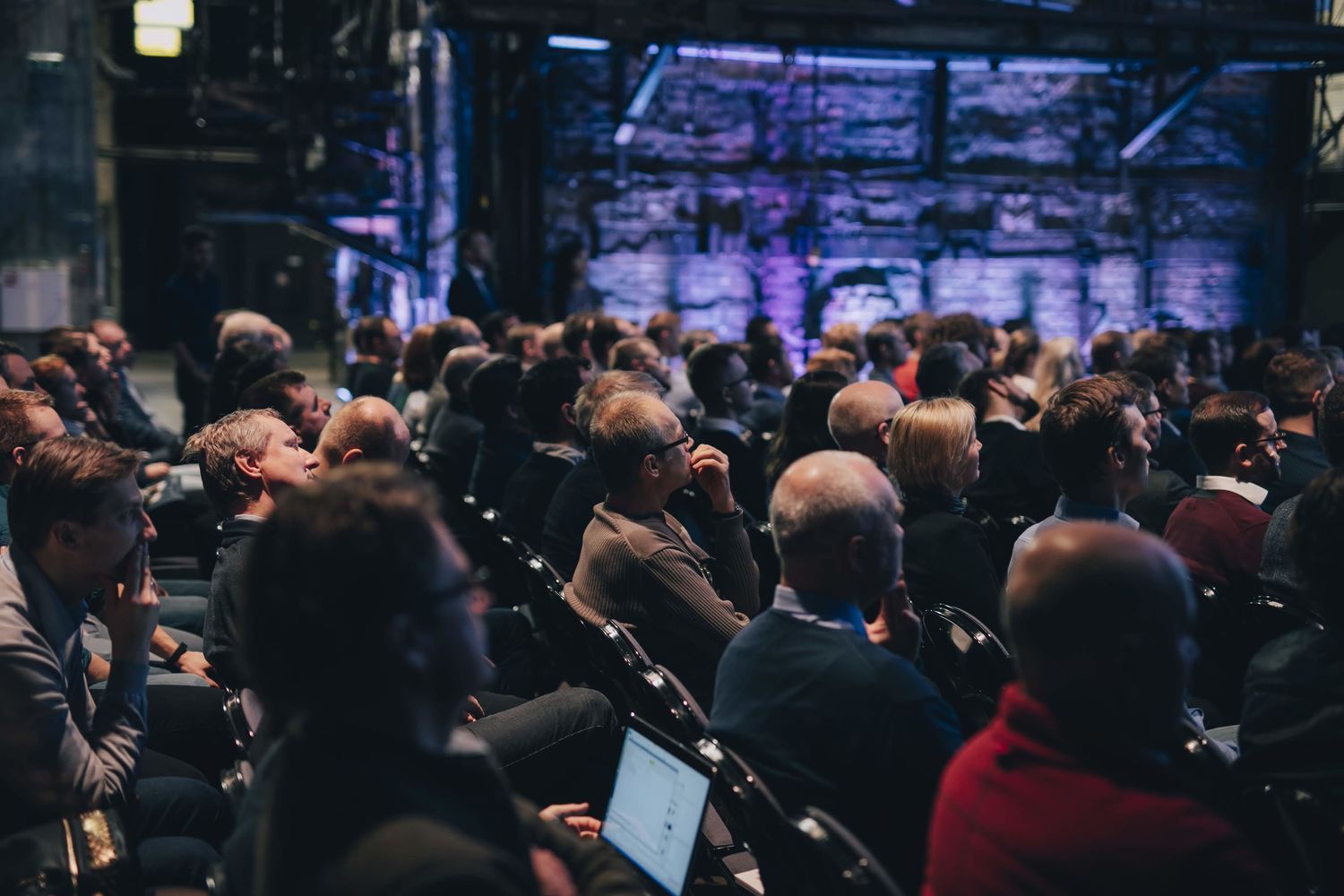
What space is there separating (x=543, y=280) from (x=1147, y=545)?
368 inches

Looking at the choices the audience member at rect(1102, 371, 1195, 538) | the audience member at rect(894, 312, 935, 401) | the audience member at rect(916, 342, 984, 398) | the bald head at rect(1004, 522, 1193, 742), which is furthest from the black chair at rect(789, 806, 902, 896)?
the audience member at rect(894, 312, 935, 401)

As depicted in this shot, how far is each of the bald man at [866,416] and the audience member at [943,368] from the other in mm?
1698

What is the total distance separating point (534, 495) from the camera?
478 cm

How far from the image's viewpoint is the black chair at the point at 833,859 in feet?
5.94

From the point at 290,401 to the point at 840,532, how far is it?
2911mm

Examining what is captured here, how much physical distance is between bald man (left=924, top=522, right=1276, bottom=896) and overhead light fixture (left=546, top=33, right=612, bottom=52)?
832 centimetres

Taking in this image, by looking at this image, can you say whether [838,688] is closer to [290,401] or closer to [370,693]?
[370,693]

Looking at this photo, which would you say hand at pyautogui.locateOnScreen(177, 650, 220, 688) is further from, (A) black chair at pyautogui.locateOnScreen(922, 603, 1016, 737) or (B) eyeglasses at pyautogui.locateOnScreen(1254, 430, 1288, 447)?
(B) eyeglasses at pyautogui.locateOnScreen(1254, 430, 1288, 447)

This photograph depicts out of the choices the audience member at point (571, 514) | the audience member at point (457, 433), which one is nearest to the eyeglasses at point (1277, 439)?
the audience member at point (571, 514)

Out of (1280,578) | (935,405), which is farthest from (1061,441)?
(1280,578)

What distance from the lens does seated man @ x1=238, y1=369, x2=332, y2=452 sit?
182 inches

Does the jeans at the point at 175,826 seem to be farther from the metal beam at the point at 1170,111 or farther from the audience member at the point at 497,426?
the metal beam at the point at 1170,111

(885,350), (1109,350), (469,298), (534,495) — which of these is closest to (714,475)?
(534,495)

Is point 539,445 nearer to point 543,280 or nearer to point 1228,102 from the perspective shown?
point 543,280
